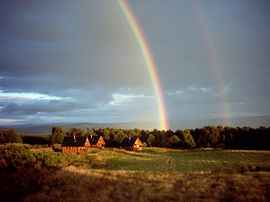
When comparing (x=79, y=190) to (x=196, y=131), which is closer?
(x=79, y=190)

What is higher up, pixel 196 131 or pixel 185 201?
pixel 196 131

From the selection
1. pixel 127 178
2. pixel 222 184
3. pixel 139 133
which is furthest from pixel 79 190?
pixel 139 133

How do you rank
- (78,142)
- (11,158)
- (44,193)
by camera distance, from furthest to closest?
(78,142)
(11,158)
(44,193)

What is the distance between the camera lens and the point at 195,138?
13225cm

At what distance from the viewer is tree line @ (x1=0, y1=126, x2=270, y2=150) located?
119081 mm

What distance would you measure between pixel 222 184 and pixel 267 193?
12.9 ft

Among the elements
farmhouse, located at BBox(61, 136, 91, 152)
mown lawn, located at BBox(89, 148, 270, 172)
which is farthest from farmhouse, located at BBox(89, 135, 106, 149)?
mown lawn, located at BBox(89, 148, 270, 172)

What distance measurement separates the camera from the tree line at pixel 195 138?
119081 millimetres

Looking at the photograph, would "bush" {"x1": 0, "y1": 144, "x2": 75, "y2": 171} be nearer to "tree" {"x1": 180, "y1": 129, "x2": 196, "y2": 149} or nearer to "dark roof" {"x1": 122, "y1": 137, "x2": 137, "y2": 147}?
"dark roof" {"x1": 122, "y1": 137, "x2": 137, "y2": 147}

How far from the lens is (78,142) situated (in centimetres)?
11212

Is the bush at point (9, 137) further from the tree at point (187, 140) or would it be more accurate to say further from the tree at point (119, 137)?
the tree at point (187, 140)

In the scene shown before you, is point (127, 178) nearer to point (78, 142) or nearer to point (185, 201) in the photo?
point (185, 201)

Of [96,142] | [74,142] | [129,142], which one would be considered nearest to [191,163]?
[74,142]

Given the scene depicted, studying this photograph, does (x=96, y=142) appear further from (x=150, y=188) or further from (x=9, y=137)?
(x=150, y=188)
